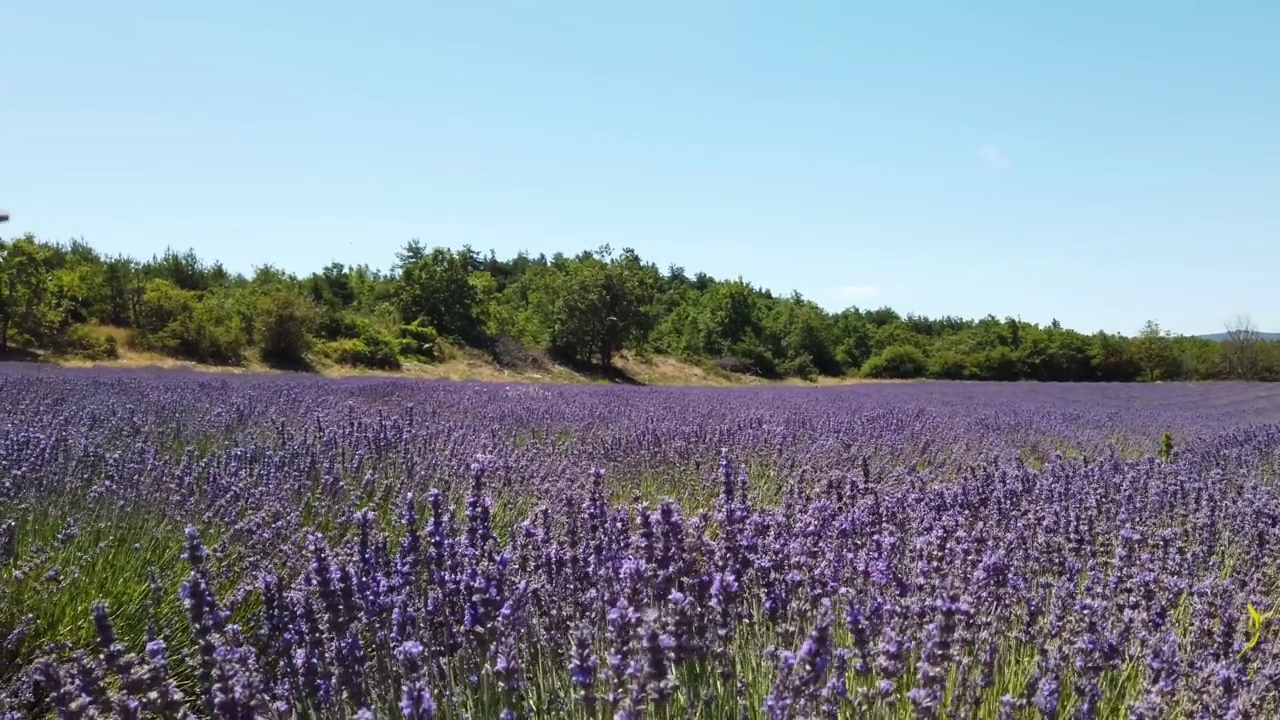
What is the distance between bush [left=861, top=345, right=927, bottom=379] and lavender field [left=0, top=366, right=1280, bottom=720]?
108 feet

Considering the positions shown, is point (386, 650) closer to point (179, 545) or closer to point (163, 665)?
point (163, 665)

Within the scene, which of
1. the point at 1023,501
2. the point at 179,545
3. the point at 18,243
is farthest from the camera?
the point at 18,243

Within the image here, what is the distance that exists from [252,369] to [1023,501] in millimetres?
19063

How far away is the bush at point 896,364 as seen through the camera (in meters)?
38.0

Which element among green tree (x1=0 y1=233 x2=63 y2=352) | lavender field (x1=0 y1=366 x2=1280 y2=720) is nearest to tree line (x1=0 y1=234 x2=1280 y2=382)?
green tree (x1=0 y1=233 x2=63 y2=352)

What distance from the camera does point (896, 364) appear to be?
38.2 meters

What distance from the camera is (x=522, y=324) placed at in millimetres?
31250

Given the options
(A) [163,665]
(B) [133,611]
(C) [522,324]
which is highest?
(C) [522,324]

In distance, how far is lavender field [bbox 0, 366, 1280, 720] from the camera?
6.54 ft

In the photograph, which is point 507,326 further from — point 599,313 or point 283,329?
point 283,329

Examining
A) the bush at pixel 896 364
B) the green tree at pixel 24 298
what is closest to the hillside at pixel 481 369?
the green tree at pixel 24 298

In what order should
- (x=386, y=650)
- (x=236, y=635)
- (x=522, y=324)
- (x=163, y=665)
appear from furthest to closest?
(x=522, y=324), (x=236, y=635), (x=386, y=650), (x=163, y=665)

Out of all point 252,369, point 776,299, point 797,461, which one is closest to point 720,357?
point 776,299

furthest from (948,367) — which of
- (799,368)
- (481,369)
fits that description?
(481,369)
